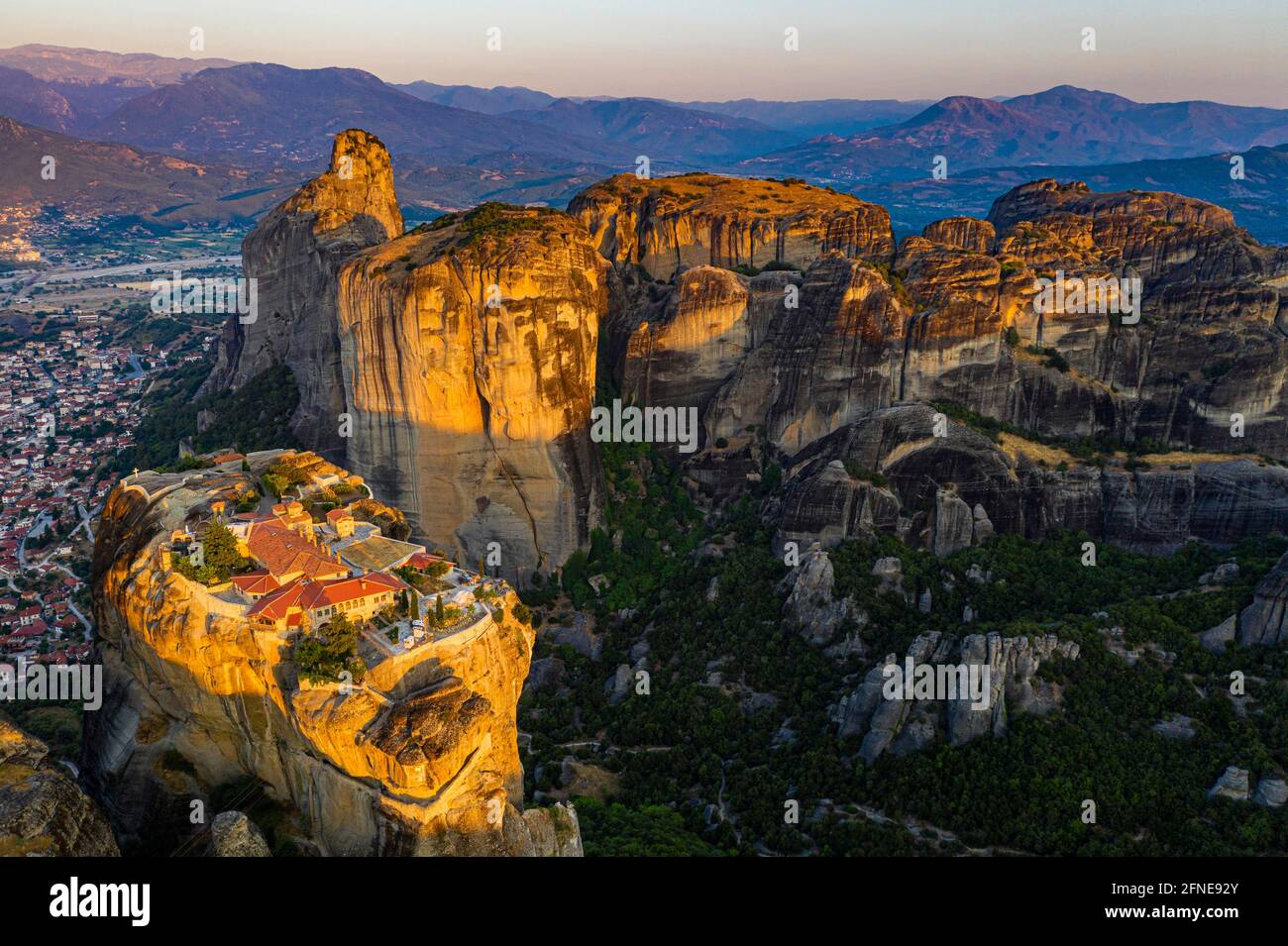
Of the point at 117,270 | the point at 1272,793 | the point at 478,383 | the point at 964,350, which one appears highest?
the point at 117,270

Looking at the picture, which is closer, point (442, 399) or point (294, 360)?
point (442, 399)

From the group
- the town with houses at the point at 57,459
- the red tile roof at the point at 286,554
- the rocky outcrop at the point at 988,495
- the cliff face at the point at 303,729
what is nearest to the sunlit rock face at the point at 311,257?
the town with houses at the point at 57,459

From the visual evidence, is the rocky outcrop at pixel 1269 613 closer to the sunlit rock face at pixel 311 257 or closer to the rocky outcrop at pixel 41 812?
the rocky outcrop at pixel 41 812

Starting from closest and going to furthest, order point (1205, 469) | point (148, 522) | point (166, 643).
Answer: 1. point (166, 643)
2. point (148, 522)
3. point (1205, 469)

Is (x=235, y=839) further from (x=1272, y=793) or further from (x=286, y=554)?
(x=1272, y=793)

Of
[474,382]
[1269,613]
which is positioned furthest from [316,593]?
[1269,613]
